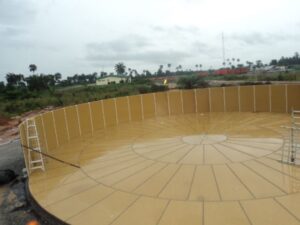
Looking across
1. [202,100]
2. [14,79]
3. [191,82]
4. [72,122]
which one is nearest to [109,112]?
[72,122]

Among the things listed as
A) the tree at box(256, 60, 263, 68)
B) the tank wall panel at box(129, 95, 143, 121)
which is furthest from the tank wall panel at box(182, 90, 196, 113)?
the tree at box(256, 60, 263, 68)

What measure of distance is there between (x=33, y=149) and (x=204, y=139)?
18.7 feet

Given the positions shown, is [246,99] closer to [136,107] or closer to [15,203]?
[136,107]

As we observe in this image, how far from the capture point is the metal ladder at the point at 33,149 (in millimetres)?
8094

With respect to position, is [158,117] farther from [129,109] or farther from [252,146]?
[252,146]

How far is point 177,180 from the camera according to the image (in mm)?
6379

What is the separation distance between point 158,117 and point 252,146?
6963 mm

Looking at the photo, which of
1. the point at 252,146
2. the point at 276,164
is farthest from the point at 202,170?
the point at 252,146

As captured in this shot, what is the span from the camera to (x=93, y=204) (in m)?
5.64

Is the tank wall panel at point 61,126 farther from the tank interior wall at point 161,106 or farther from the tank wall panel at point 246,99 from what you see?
the tank wall panel at point 246,99

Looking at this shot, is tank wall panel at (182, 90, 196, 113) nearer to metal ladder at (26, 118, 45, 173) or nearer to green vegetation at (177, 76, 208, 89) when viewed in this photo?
metal ladder at (26, 118, 45, 173)

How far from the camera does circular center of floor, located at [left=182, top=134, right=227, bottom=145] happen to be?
359 inches

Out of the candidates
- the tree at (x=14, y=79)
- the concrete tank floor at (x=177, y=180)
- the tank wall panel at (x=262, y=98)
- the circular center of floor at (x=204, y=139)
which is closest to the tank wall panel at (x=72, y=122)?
the concrete tank floor at (x=177, y=180)

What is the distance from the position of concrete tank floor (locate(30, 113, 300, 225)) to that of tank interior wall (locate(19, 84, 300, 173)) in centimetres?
113
